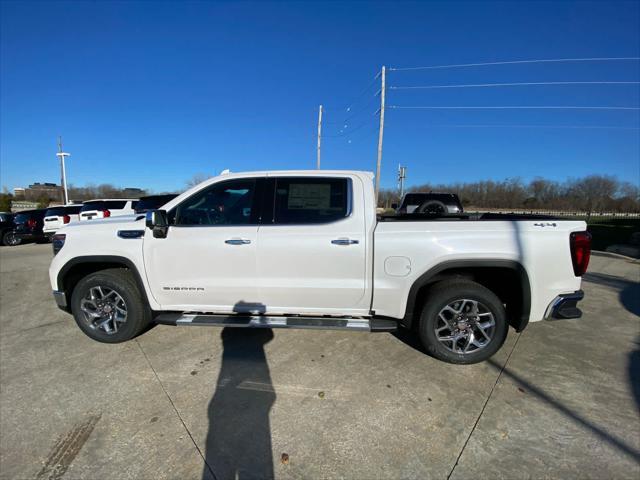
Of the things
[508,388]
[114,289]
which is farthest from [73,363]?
[508,388]

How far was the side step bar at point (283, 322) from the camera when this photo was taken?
10.5 ft

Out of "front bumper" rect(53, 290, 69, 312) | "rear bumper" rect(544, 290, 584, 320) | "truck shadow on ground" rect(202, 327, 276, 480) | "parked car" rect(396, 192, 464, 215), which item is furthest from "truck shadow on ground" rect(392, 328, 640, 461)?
"parked car" rect(396, 192, 464, 215)

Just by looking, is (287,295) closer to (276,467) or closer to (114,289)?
(276,467)

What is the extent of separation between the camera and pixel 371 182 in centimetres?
347

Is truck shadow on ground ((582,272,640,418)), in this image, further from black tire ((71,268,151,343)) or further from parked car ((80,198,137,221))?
parked car ((80,198,137,221))

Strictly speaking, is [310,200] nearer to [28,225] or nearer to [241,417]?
[241,417]

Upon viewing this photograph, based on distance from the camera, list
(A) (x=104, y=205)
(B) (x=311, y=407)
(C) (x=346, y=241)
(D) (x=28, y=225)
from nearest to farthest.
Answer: (B) (x=311, y=407), (C) (x=346, y=241), (A) (x=104, y=205), (D) (x=28, y=225)

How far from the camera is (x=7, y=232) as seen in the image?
45.8 feet

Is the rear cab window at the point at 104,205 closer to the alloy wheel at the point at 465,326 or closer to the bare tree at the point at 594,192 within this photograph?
the alloy wheel at the point at 465,326

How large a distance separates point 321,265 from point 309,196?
2.48 ft

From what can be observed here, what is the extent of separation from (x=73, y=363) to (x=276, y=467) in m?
2.67

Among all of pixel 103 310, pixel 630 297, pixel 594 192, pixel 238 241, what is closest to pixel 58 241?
pixel 103 310

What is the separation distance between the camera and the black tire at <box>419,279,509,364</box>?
318cm

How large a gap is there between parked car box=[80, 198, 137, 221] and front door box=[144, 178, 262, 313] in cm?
935
